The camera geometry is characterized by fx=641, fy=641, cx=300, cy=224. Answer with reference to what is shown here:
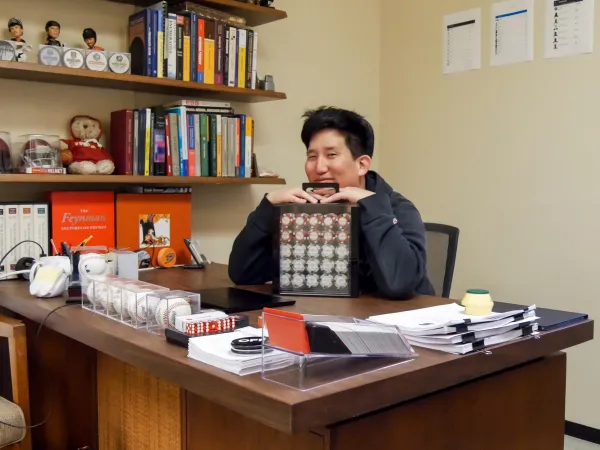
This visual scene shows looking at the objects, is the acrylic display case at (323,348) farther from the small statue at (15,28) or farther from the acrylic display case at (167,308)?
the small statue at (15,28)

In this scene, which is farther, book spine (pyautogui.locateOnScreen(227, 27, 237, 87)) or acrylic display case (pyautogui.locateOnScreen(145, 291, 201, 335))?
book spine (pyautogui.locateOnScreen(227, 27, 237, 87))

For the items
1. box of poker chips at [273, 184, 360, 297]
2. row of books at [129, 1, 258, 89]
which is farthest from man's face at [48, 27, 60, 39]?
box of poker chips at [273, 184, 360, 297]

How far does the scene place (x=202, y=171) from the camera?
8.41ft

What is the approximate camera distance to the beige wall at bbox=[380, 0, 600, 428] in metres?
2.75

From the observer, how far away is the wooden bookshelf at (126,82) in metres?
2.18

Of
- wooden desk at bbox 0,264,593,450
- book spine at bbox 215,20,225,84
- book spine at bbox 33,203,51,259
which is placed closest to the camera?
wooden desk at bbox 0,264,593,450

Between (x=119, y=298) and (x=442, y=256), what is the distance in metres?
1.32

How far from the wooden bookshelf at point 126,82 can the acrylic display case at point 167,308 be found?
3.83 ft

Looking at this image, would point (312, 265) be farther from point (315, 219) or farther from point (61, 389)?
point (61, 389)

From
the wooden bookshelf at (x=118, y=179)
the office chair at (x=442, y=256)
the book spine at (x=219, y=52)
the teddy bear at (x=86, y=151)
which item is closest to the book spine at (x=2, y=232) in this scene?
the wooden bookshelf at (x=118, y=179)

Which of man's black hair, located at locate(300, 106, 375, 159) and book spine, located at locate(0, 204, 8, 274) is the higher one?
man's black hair, located at locate(300, 106, 375, 159)

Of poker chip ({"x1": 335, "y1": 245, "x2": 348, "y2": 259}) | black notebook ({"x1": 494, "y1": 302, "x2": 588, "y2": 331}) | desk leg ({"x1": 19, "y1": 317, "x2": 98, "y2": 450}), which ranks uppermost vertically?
poker chip ({"x1": 335, "y1": 245, "x2": 348, "y2": 259})

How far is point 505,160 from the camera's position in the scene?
9.89ft

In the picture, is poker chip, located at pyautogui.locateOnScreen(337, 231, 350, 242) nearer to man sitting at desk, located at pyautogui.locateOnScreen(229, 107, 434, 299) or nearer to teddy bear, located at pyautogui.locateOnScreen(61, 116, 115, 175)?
man sitting at desk, located at pyautogui.locateOnScreen(229, 107, 434, 299)
